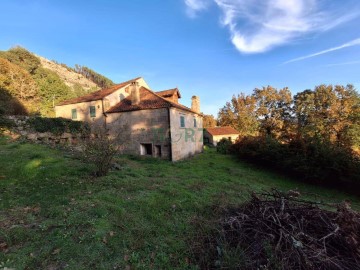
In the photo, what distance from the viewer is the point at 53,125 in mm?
15781

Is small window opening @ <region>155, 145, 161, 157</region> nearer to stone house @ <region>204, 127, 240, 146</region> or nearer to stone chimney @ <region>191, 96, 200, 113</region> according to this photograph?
stone chimney @ <region>191, 96, 200, 113</region>

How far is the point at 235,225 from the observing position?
14.1 ft

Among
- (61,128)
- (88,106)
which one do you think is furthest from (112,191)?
(88,106)

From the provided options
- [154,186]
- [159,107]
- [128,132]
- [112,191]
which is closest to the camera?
[112,191]

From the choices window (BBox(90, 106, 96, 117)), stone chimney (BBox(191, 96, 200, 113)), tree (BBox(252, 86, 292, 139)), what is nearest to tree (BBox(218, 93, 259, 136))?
tree (BBox(252, 86, 292, 139))

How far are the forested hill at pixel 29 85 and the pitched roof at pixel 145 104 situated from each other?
8.21 m

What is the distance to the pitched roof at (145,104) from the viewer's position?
642 inches

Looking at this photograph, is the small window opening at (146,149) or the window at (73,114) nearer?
the small window opening at (146,149)

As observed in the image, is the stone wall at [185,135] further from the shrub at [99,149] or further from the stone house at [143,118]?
the shrub at [99,149]

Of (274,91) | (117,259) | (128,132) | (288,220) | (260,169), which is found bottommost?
(260,169)

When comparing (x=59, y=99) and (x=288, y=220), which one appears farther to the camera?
(x=59, y=99)

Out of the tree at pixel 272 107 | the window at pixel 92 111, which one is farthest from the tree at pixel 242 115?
the window at pixel 92 111

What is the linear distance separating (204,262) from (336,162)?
44.1 ft

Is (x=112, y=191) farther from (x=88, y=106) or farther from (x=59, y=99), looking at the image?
(x=59, y=99)
